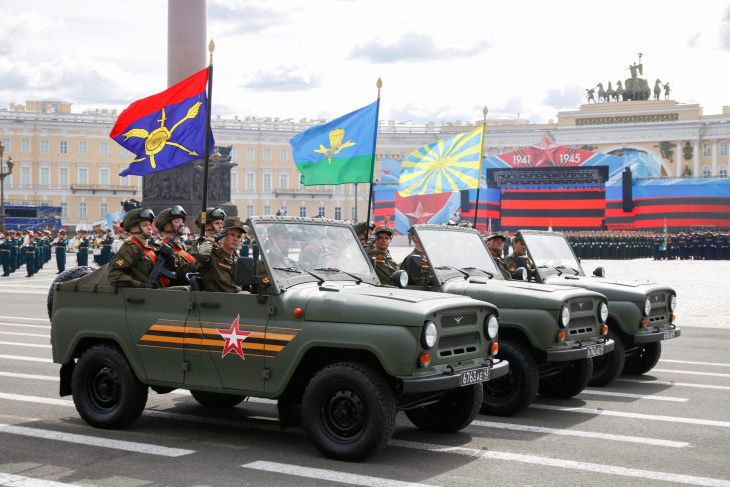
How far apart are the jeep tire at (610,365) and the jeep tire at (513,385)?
7.37 feet

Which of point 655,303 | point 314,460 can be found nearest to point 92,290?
point 314,460

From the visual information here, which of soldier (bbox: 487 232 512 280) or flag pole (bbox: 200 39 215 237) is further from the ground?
flag pole (bbox: 200 39 215 237)

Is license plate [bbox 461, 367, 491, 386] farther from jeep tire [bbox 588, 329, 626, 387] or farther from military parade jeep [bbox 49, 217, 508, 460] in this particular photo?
jeep tire [bbox 588, 329, 626, 387]

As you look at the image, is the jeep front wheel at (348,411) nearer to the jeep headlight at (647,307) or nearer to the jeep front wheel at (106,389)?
the jeep front wheel at (106,389)

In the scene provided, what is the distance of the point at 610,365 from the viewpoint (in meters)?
10.4

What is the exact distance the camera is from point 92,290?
785 cm

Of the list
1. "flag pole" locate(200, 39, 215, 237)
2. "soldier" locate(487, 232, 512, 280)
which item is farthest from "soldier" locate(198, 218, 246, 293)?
"soldier" locate(487, 232, 512, 280)

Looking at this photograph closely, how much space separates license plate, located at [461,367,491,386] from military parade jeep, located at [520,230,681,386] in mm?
3902

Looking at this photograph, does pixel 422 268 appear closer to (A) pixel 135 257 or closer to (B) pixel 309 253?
(B) pixel 309 253

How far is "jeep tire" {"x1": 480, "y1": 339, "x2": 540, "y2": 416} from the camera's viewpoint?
27.3ft

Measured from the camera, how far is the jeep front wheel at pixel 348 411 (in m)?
6.31

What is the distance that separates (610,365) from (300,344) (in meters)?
5.11

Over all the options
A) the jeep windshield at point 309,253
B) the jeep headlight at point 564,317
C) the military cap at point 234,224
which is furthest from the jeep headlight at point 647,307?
the military cap at point 234,224

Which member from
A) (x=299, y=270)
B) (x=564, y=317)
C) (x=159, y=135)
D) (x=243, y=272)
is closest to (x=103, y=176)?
(x=159, y=135)
